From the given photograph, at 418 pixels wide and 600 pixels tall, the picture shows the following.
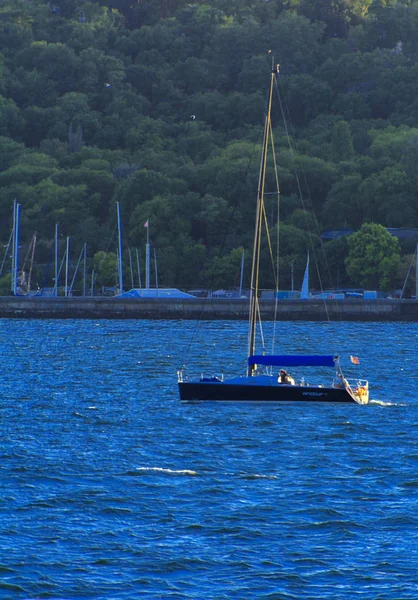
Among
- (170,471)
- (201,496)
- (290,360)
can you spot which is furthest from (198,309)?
(201,496)

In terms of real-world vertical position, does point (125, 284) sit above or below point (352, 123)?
below

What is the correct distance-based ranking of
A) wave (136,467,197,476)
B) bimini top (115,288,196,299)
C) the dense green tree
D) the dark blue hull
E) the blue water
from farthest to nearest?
the dense green tree, bimini top (115,288,196,299), the dark blue hull, wave (136,467,197,476), the blue water

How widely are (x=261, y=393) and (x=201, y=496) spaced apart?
1390 cm

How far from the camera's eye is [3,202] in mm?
163625

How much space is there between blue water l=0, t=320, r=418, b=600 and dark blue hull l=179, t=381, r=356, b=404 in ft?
1.28

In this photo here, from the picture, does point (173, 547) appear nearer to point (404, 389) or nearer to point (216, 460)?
point (216, 460)

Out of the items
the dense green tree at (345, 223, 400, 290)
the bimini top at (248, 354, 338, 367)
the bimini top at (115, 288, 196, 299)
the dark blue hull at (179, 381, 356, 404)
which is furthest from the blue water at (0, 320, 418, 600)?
the dense green tree at (345, 223, 400, 290)

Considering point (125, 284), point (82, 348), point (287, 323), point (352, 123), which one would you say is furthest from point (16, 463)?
point (352, 123)

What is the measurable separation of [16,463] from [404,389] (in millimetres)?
23403

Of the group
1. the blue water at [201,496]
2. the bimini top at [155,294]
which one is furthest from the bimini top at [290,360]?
the bimini top at [155,294]

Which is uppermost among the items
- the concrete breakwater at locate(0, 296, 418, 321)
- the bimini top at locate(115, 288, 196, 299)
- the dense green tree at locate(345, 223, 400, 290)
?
the dense green tree at locate(345, 223, 400, 290)

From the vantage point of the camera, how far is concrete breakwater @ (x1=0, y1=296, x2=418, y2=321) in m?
108

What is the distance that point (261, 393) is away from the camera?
139 feet

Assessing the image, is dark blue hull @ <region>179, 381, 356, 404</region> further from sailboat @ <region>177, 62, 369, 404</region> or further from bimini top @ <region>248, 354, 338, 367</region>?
bimini top @ <region>248, 354, 338, 367</region>
